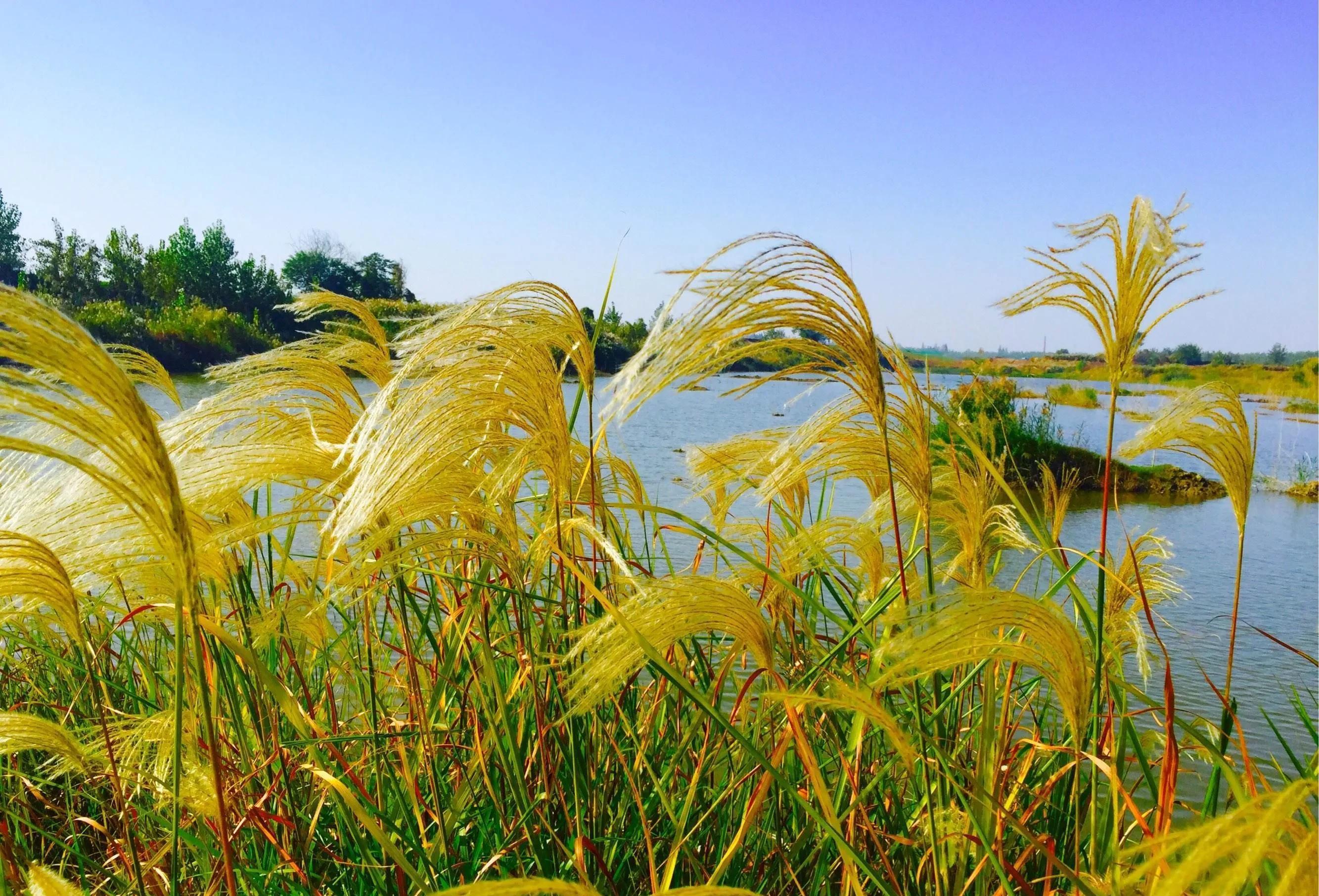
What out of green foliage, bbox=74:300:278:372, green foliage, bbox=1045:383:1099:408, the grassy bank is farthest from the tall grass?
green foliage, bbox=1045:383:1099:408

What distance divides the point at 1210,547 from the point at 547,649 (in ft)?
29.4

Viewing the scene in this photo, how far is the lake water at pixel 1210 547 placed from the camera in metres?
4.39

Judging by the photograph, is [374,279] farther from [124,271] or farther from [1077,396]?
[1077,396]

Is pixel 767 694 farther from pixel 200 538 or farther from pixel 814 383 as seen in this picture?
pixel 200 538

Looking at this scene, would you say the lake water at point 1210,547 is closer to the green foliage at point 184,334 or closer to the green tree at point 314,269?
the green foliage at point 184,334

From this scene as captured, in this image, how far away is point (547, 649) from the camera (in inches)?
64.6

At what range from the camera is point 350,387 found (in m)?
1.87

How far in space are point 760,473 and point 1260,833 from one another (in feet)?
5.09

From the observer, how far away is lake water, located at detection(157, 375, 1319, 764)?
4.39 meters

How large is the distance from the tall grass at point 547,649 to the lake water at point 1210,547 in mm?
176

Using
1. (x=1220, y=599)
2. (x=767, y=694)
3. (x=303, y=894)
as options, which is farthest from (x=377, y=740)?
(x=1220, y=599)

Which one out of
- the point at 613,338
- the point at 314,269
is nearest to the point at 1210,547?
the point at 613,338

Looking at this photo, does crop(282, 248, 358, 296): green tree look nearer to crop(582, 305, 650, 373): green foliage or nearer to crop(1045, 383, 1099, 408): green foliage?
crop(582, 305, 650, 373): green foliage

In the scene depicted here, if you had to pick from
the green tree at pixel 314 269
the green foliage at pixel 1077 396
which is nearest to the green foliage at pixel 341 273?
the green tree at pixel 314 269
